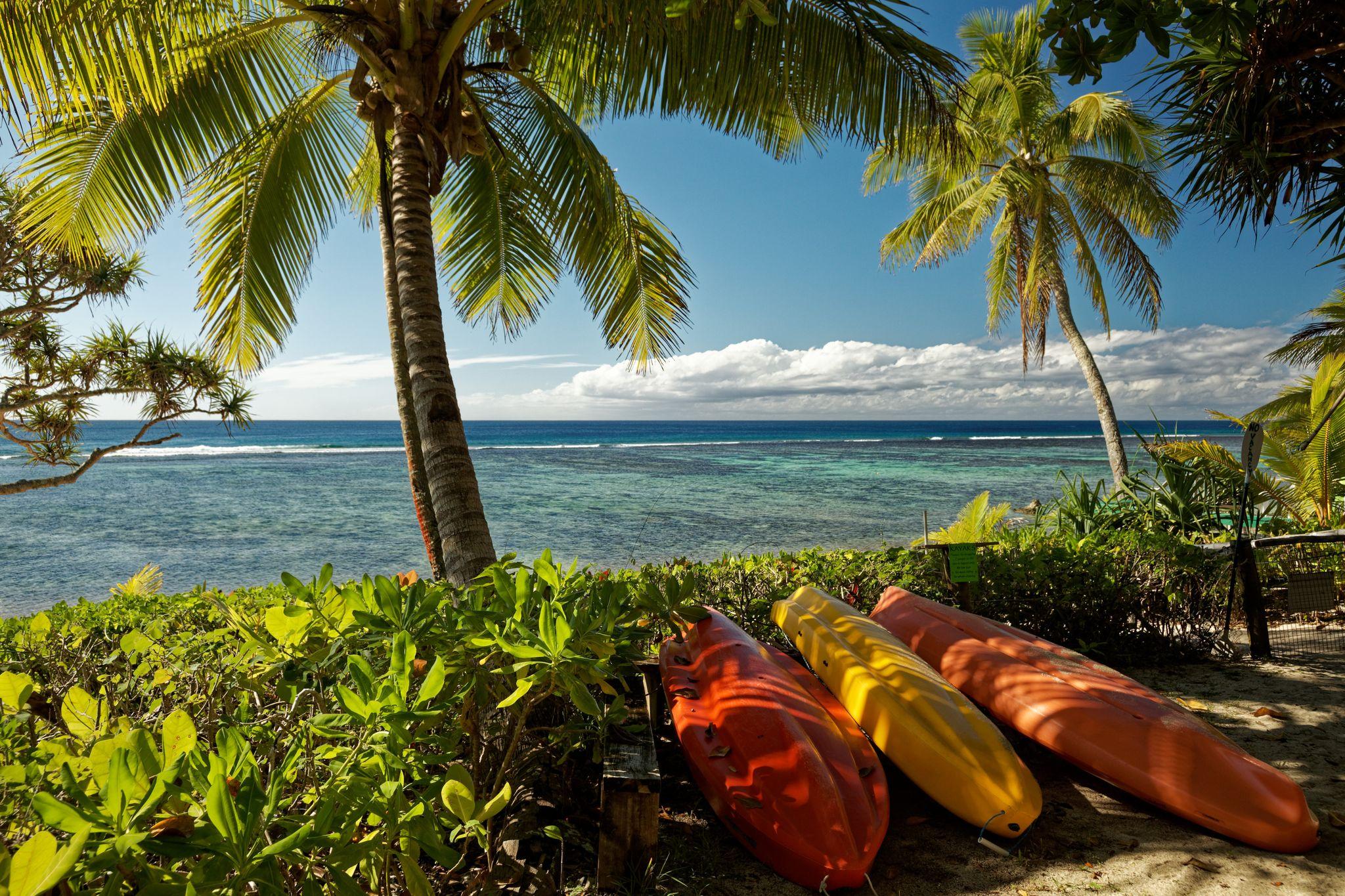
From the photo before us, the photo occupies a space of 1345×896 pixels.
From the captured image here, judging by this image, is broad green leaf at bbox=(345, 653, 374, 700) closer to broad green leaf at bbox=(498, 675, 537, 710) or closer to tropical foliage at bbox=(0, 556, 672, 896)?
tropical foliage at bbox=(0, 556, 672, 896)

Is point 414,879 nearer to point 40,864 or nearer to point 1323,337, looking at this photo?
point 40,864

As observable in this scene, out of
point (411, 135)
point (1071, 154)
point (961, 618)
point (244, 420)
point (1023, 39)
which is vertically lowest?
point (961, 618)

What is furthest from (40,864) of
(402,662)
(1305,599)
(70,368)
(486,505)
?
(486,505)

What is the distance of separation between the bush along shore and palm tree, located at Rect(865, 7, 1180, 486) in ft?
40.4

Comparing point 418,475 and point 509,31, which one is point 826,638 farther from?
point 509,31

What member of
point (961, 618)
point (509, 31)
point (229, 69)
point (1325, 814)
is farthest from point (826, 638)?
point (229, 69)

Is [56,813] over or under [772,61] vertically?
under

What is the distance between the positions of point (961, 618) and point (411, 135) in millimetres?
4668

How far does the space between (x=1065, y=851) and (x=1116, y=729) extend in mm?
651

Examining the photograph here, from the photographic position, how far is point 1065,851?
2547 millimetres

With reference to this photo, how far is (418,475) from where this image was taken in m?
5.35

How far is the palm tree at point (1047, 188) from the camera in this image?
1206 centimetres

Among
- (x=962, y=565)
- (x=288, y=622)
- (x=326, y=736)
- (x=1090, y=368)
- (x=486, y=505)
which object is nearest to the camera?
(x=326, y=736)

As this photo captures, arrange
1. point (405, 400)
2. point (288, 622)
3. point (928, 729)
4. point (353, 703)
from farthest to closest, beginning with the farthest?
1. point (405, 400)
2. point (928, 729)
3. point (288, 622)
4. point (353, 703)
